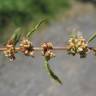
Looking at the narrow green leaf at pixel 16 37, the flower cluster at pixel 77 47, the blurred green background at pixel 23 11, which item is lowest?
the flower cluster at pixel 77 47

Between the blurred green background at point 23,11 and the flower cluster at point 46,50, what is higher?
the blurred green background at point 23,11

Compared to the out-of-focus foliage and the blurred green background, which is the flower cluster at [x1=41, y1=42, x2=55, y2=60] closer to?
the blurred green background

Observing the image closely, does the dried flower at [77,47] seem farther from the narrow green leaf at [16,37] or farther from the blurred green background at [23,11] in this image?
the blurred green background at [23,11]

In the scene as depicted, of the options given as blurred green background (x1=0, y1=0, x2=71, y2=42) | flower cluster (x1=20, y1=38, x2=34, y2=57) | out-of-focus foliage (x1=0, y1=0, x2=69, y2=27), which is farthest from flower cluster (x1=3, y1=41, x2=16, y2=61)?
out-of-focus foliage (x1=0, y1=0, x2=69, y2=27)

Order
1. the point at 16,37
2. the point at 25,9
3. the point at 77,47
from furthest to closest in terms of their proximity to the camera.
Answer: the point at 25,9 → the point at 16,37 → the point at 77,47

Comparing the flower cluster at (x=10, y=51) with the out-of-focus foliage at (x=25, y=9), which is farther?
the out-of-focus foliage at (x=25, y=9)

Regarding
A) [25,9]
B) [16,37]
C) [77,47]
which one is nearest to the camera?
[77,47]

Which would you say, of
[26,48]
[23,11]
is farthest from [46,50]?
[23,11]

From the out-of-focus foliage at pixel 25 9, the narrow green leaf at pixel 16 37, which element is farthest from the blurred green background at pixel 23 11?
the narrow green leaf at pixel 16 37

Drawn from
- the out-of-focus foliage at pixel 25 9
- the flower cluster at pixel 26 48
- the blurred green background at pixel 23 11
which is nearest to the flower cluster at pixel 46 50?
the flower cluster at pixel 26 48

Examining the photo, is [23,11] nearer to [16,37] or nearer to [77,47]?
[16,37]
